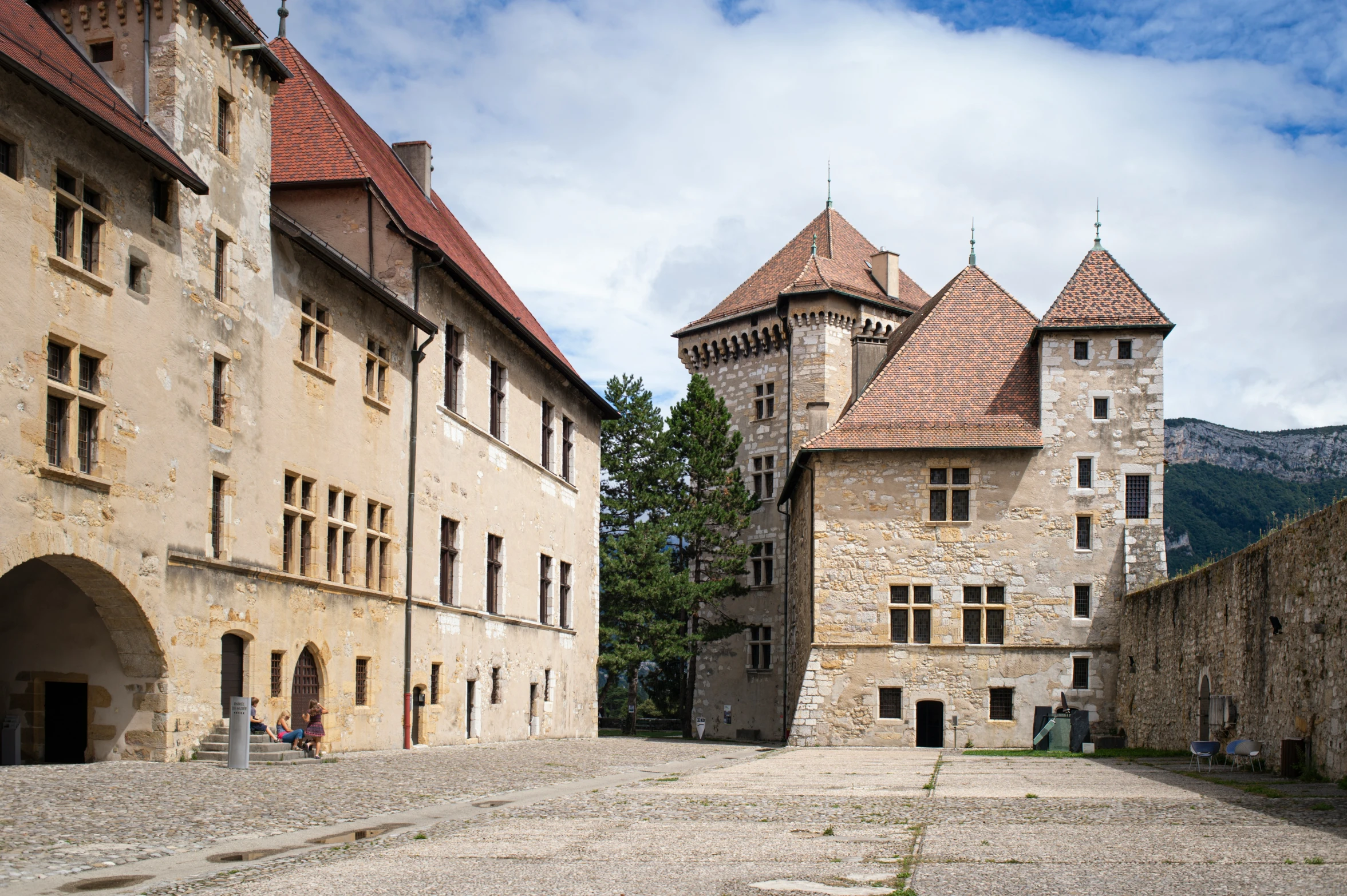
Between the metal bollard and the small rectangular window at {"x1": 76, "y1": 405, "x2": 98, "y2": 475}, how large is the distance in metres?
3.41

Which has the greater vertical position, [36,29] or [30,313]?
[36,29]

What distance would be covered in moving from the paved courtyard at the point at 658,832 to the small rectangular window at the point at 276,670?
292 cm

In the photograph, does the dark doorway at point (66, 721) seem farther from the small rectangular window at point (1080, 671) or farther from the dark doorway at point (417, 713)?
the small rectangular window at point (1080, 671)

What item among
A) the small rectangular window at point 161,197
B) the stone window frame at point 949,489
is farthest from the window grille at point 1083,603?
the small rectangular window at point 161,197

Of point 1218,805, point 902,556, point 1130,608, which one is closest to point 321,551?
point 1218,805

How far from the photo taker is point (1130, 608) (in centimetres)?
3447

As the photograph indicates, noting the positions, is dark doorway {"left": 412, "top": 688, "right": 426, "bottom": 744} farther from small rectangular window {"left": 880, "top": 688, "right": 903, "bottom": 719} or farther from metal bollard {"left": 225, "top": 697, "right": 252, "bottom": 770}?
small rectangular window {"left": 880, "top": 688, "right": 903, "bottom": 719}

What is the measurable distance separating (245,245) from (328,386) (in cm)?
326

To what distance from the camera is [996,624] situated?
36.0 metres

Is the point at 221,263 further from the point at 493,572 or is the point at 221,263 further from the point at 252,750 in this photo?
the point at 493,572

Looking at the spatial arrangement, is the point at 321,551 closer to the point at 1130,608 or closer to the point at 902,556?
the point at 902,556

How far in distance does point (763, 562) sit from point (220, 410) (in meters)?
35.8

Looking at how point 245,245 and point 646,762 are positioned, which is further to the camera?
point 646,762

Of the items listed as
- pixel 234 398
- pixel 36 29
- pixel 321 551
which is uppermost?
pixel 36 29
